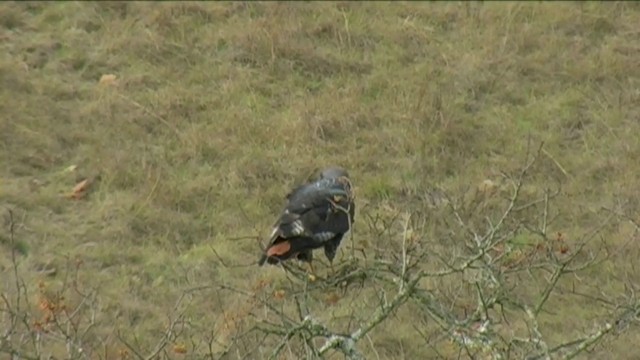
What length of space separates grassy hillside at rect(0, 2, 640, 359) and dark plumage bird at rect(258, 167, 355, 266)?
0.40m

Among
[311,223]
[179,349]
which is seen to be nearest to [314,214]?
[311,223]

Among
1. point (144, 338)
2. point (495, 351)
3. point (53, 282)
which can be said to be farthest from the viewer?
point (53, 282)

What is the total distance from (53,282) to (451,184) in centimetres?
276

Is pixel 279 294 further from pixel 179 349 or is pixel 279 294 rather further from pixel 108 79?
pixel 108 79

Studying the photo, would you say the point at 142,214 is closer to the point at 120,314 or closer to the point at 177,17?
the point at 120,314

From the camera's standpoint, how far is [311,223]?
6961 mm

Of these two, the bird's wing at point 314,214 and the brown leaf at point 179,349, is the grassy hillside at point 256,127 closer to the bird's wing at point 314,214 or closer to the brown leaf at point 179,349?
the brown leaf at point 179,349

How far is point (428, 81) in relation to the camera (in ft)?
32.5

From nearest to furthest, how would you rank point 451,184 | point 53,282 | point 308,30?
point 53,282 < point 451,184 < point 308,30

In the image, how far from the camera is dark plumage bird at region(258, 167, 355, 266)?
22.3 feet

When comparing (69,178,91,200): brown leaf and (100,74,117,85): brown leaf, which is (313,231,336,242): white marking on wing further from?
(100,74,117,85): brown leaf

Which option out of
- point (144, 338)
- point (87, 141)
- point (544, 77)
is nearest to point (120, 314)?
point (144, 338)

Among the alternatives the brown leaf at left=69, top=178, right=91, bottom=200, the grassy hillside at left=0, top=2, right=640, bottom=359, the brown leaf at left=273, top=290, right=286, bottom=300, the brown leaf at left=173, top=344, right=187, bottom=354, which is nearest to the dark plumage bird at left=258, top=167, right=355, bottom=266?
the brown leaf at left=273, top=290, right=286, bottom=300

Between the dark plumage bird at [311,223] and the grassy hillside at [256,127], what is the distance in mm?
396
